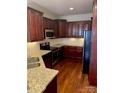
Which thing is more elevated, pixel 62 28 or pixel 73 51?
pixel 62 28

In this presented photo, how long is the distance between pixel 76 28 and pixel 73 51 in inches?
48.6

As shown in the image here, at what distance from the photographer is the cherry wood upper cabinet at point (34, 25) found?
322 cm

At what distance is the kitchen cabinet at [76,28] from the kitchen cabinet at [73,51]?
2.08ft

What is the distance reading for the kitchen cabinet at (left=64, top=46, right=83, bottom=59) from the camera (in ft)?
20.5

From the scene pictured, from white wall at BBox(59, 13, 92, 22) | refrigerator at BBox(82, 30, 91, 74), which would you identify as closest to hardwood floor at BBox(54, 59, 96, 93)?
refrigerator at BBox(82, 30, 91, 74)

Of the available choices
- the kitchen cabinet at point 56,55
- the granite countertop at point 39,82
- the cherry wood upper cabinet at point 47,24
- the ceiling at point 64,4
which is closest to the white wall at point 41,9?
the ceiling at point 64,4

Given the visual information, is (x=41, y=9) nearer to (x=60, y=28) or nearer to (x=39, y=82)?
(x=60, y=28)

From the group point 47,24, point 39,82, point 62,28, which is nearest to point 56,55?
point 47,24

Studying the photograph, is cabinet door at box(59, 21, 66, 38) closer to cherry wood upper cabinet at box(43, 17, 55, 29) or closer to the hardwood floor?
cherry wood upper cabinet at box(43, 17, 55, 29)

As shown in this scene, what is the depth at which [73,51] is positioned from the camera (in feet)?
21.1

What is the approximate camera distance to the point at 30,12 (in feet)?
10.7
